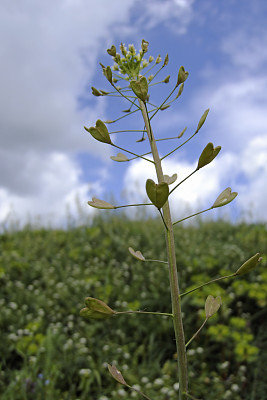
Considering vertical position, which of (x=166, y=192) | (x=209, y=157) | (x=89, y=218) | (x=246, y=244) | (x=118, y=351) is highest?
(x=89, y=218)

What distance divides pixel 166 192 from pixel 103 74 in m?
0.65

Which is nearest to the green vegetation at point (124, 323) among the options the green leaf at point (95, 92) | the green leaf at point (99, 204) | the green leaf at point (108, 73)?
the green leaf at point (99, 204)

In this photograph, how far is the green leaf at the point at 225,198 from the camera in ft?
5.49

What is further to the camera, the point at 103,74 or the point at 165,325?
the point at 165,325

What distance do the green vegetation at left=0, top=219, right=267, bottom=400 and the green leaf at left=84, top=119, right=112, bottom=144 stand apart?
2339mm

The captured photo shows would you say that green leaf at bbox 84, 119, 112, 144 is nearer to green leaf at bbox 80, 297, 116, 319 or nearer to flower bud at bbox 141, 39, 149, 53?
flower bud at bbox 141, 39, 149, 53

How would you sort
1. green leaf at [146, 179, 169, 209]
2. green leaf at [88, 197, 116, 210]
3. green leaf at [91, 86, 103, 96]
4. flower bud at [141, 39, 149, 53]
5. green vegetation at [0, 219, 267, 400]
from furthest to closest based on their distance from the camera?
1. green vegetation at [0, 219, 267, 400]
2. green leaf at [91, 86, 103, 96]
3. flower bud at [141, 39, 149, 53]
4. green leaf at [88, 197, 116, 210]
5. green leaf at [146, 179, 169, 209]

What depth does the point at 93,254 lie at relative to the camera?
577 centimetres

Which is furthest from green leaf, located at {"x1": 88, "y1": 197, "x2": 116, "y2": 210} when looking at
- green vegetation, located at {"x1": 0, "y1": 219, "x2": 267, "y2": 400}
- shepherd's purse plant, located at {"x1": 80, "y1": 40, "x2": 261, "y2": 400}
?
green vegetation, located at {"x1": 0, "y1": 219, "x2": 267, "y2": 400}

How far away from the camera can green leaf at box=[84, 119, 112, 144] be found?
154cm

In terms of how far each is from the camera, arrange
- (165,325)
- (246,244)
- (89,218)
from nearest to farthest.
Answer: (165,325) < (246,244) < (89,218)

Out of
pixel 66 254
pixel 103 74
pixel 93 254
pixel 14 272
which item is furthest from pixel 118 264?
pixel 103 74

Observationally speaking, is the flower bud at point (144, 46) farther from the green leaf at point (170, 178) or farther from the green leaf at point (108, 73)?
the green leaf at point (170, 178)

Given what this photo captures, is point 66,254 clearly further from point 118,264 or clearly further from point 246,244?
point 246,244
